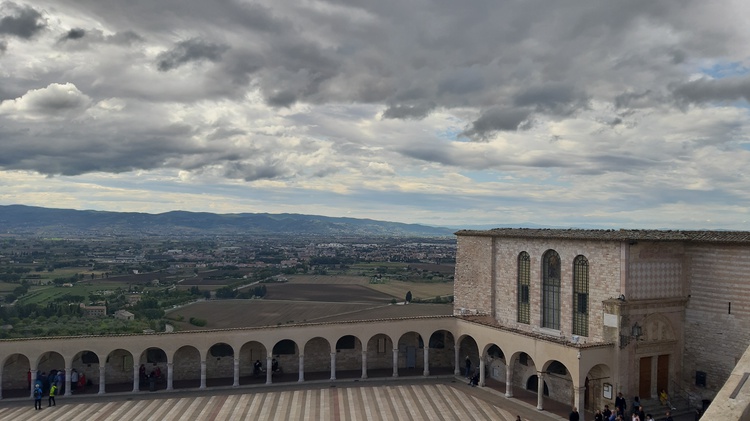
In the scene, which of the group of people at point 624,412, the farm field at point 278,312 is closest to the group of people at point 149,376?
the group of people at point 624,412

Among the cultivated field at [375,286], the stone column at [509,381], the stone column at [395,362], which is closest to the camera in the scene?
the stone column at [509,381]

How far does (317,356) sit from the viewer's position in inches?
1411

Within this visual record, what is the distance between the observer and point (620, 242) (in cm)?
2759

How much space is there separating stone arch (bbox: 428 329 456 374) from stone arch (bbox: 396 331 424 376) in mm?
798

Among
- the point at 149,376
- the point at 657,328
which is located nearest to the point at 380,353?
the point at 149,376

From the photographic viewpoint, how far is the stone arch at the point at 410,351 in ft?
122

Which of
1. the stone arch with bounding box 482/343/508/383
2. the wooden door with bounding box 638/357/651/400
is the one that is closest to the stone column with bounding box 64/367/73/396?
the stone arch with bounding box 482/343/508/383

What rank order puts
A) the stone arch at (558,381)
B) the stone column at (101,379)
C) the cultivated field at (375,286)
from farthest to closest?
the cultivated field at (375,286)
the stone column at (101,379)
the stone arch at (558,381)

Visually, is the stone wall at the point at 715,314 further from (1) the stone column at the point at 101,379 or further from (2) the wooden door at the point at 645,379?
(1) the stone column at the point at 101,379

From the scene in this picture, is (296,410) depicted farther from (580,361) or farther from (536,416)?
(580,361)

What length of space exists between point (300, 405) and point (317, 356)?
269 inches

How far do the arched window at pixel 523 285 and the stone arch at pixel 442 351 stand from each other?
566 cm

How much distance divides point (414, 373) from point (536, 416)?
10.2 metres

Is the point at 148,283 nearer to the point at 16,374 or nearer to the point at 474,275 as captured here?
the point at 16,374
